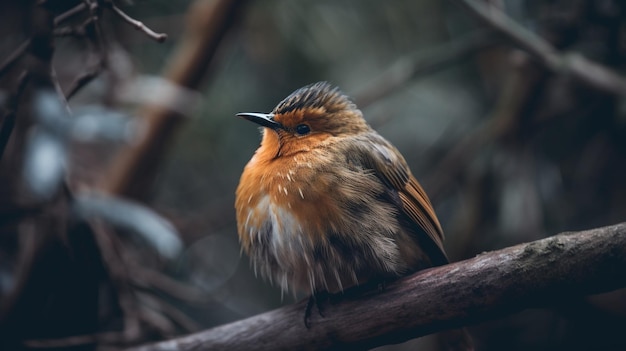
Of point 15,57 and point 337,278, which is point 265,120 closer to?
point 337,278

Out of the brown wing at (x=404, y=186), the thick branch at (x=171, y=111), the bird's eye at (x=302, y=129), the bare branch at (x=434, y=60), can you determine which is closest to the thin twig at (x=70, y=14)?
the bird's eye at (x=302, y=129)

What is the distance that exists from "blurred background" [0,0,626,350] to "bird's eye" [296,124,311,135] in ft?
2.79

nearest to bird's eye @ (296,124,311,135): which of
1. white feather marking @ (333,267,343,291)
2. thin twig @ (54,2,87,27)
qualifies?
white feather marking @ (333,267,343,291)

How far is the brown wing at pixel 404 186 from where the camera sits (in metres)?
2.65

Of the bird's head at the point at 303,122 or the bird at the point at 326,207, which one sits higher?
the bird's head at the point at 303,122

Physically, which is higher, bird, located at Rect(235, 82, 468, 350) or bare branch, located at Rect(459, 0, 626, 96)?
bare branch, located at Rect(459, 0, 626, 96)

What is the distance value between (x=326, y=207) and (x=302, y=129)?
553mm

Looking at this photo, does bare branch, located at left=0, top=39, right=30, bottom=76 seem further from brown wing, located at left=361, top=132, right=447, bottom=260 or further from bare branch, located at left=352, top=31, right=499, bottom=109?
bare branch, located at left=352, top=31, right=499, bottom=109

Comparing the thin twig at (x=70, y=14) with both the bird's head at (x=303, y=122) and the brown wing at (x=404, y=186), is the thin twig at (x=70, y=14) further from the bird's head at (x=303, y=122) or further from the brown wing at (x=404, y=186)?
the brown wing at (x=404, y=186)

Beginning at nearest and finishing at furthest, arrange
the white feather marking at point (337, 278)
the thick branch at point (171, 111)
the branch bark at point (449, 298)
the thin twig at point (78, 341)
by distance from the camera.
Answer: the branch bark at point (449, 298) < the white feather marking at point (337, 278) < the thin twig at point (78, 341) < the thick branch at point (171, 111)

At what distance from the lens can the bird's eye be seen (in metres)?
2.84

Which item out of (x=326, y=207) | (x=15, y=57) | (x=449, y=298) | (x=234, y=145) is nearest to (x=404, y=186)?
(x=326, y=207)

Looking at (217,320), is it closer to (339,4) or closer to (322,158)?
(322,158)

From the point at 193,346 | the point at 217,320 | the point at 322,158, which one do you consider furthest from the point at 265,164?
the point at 217,320
